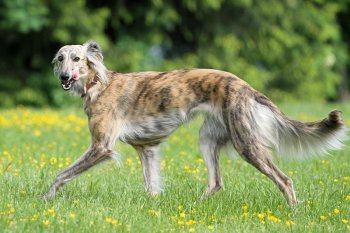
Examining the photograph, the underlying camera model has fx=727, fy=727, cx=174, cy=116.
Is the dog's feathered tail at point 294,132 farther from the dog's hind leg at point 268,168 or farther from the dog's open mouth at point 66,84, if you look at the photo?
the dog's open mouth at point 66,84

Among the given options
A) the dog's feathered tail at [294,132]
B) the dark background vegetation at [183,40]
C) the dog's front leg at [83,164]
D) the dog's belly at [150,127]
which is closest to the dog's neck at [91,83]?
the dog's belly at [150,127]

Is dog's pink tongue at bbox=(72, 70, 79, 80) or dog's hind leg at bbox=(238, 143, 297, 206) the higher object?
dog's pink tongue at bbox=(72, 70, 79, 80)

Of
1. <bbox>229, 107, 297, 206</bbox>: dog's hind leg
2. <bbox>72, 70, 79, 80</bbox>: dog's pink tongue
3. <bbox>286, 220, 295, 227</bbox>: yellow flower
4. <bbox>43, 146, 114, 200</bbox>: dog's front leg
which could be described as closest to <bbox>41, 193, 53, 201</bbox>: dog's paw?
<bbox>43, 146, 114, 200</bbox>: dog's front leg

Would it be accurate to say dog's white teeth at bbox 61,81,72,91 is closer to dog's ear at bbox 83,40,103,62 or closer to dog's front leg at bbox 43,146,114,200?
dog's ear at bbox 83,40,103,62

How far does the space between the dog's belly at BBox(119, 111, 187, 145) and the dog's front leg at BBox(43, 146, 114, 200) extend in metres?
0.29

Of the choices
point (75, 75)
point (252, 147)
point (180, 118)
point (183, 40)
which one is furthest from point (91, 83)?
point (183, 40)

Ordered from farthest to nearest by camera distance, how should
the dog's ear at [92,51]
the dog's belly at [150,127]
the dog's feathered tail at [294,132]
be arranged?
the dog's ear at [92,51], the dog's belly at [150,127], the dog's feathered tail at [294,132]

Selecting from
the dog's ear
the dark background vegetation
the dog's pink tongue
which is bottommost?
the dark background vegetation

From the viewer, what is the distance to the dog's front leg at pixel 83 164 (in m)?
7.20

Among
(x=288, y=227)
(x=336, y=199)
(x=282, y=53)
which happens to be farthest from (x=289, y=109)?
(x=288, y=227)

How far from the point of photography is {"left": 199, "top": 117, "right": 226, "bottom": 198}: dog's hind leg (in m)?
7.55

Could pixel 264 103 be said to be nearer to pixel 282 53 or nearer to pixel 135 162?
pixel 135 162

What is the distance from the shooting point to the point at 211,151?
767cm

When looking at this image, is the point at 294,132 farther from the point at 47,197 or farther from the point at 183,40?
the point at 183,40
